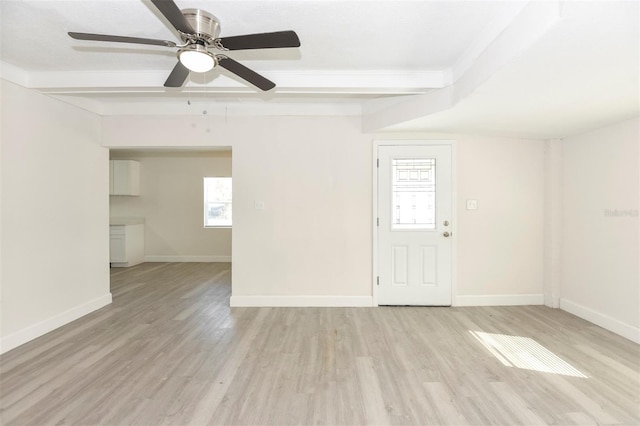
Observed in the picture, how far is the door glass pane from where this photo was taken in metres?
3.88

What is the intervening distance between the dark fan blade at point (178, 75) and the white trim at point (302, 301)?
8.48ft

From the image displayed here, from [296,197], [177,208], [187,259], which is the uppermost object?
[296,197]

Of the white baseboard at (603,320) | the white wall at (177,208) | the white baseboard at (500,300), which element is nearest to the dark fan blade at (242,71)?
the white baseboard at (500,300)

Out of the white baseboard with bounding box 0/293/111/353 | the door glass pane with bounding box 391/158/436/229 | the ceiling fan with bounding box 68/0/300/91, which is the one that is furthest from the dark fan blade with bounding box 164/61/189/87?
the white baseboard with bounding box 0/293/111/353

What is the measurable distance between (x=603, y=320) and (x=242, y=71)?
4266 millimetres

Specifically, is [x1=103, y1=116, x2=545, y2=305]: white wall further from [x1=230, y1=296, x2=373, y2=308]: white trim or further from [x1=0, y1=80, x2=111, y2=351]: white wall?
[x1=0, y1=80, x2=111, y2=351]: white wall

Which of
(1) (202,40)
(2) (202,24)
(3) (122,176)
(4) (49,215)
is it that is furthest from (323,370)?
(3) (122,176)

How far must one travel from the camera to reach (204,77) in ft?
9.57

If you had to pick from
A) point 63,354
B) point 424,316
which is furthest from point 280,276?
point 63,354

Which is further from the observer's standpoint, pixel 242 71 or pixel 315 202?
pixel 315 202

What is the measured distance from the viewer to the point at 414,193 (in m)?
3.89

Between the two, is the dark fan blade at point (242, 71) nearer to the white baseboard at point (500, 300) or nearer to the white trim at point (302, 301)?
the white trim at point (302, 301)

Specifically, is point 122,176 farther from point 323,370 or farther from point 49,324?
point 323,370

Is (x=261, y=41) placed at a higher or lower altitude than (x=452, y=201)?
higher
